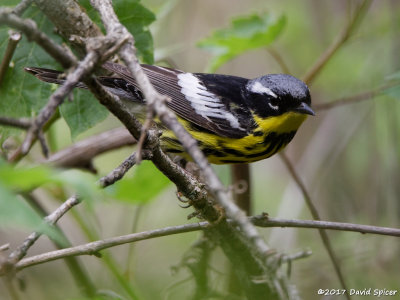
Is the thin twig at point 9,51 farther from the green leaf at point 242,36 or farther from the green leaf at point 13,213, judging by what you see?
the green leaf at point 13,213

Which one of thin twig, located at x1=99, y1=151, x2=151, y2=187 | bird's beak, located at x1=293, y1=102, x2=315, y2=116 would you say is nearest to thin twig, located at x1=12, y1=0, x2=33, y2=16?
thin twig, located at x1=99, y1=151, x2=151, y2=187

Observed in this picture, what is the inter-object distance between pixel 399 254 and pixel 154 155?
290 cm

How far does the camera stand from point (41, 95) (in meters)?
2.76

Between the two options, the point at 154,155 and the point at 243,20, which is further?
the point at 243,20

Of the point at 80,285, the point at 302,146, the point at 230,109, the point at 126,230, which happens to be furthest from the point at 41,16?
the point at 302,146

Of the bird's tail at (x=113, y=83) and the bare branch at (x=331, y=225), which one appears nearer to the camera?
the bare branch at (x=331, y=225)

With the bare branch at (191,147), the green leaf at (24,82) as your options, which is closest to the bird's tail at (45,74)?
the green leaf at (24,82)

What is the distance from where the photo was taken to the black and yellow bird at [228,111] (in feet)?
10.4

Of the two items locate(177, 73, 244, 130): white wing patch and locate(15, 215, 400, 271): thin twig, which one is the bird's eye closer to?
locate(177, 73, 244, 130): white wing patch

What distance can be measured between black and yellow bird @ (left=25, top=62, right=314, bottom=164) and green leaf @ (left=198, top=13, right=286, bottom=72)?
0.35 m

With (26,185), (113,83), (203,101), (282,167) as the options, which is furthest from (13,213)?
(282,167)

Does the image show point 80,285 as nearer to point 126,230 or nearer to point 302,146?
point 126,230

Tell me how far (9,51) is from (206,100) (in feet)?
4.18

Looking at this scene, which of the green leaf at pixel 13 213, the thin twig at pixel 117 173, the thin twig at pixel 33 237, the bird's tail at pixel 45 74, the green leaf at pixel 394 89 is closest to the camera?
the green leaf at pixel 13 213
